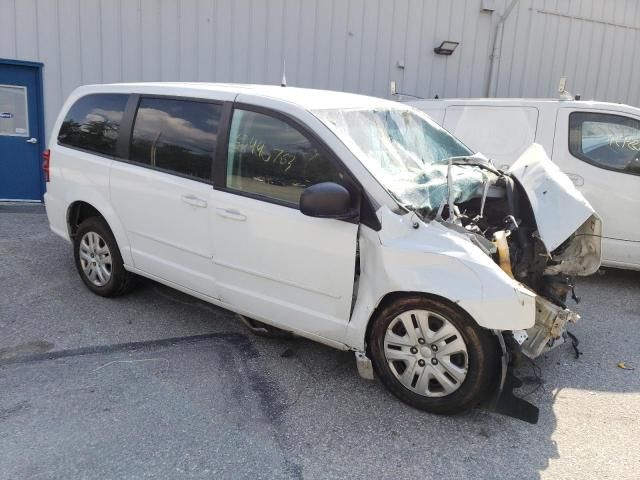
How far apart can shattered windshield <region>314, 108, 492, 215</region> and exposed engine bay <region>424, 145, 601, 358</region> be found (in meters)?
0.11

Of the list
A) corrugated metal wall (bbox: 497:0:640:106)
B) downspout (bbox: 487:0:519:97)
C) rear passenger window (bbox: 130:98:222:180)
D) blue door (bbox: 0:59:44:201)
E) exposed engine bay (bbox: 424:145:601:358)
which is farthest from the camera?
corrugated metal wall (bbox: 497:0:640:106)

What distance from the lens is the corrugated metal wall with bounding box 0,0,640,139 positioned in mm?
8375

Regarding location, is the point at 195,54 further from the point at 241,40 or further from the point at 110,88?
the point at 110,88

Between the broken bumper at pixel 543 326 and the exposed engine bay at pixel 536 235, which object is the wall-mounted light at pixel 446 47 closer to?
the exposed engine bay at pixel 536 235

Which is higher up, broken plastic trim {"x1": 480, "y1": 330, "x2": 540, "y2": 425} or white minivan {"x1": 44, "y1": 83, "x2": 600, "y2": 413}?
white minivan {"x1": 44, "y1": 83, "x2": 600, "y2": 413}

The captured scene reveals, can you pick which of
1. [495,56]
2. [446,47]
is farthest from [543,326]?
[495,56]

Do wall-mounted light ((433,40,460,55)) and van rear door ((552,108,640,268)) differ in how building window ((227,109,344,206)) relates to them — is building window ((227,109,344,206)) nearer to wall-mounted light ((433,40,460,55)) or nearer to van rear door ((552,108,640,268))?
van rear door ((552,108,640,268))

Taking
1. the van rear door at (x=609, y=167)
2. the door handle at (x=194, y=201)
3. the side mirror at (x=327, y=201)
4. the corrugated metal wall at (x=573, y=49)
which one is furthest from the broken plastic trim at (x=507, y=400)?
the corrugated metal wall at (x=573, y=49)

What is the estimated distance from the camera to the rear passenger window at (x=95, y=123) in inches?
181

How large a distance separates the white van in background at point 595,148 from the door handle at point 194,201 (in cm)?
349

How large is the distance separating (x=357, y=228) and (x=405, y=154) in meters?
0.87

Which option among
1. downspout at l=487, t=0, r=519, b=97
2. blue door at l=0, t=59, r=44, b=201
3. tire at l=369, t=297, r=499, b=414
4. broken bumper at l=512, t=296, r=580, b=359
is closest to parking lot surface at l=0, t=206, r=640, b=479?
tire at l=369, t=297, r=499, b=414

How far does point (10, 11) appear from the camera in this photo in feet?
26.3

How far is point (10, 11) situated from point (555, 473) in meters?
8.64
